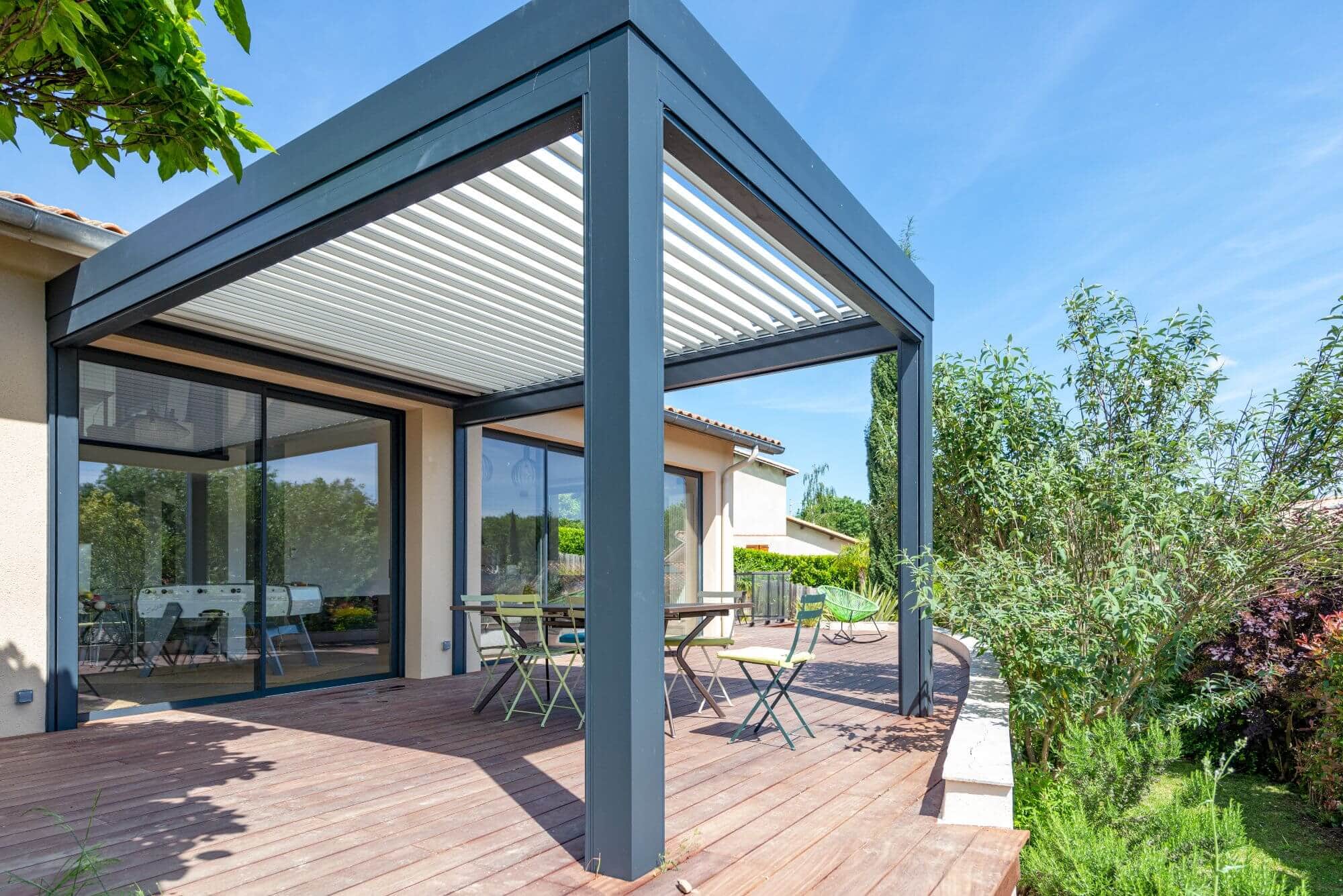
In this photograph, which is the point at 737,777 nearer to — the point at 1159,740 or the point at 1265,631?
the point at 1159,740

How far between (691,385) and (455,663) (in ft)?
12.5

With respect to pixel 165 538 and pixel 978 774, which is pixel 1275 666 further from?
pixel 165 538

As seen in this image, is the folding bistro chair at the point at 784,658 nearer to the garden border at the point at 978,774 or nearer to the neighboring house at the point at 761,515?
the garden border at the point at 978,774

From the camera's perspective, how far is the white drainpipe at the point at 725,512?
1201cm

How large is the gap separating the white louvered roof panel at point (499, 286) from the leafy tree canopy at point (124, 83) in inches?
53.0

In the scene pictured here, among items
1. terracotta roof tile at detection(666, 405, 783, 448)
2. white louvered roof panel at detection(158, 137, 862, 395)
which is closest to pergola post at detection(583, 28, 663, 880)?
white louvered roof panel at detection(158, 137, 862, 395)

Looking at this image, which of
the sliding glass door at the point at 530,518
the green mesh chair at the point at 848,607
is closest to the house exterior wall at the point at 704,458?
the sliding glass door at the point at 530,518

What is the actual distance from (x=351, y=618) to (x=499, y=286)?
13.0 feet

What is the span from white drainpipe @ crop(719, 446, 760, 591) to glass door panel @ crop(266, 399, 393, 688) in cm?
533

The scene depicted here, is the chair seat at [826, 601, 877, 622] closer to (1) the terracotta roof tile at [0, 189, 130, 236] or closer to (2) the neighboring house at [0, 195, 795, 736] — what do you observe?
(2) the neighboring house at [0, 195, 795, 736]

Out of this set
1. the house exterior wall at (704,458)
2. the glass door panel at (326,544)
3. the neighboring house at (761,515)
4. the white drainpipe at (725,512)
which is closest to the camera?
the glass door panel at (326,544)

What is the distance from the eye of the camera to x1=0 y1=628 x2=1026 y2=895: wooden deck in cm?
277

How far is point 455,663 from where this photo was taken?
829 cm

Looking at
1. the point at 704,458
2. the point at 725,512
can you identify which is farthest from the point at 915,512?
the point at 725,512
